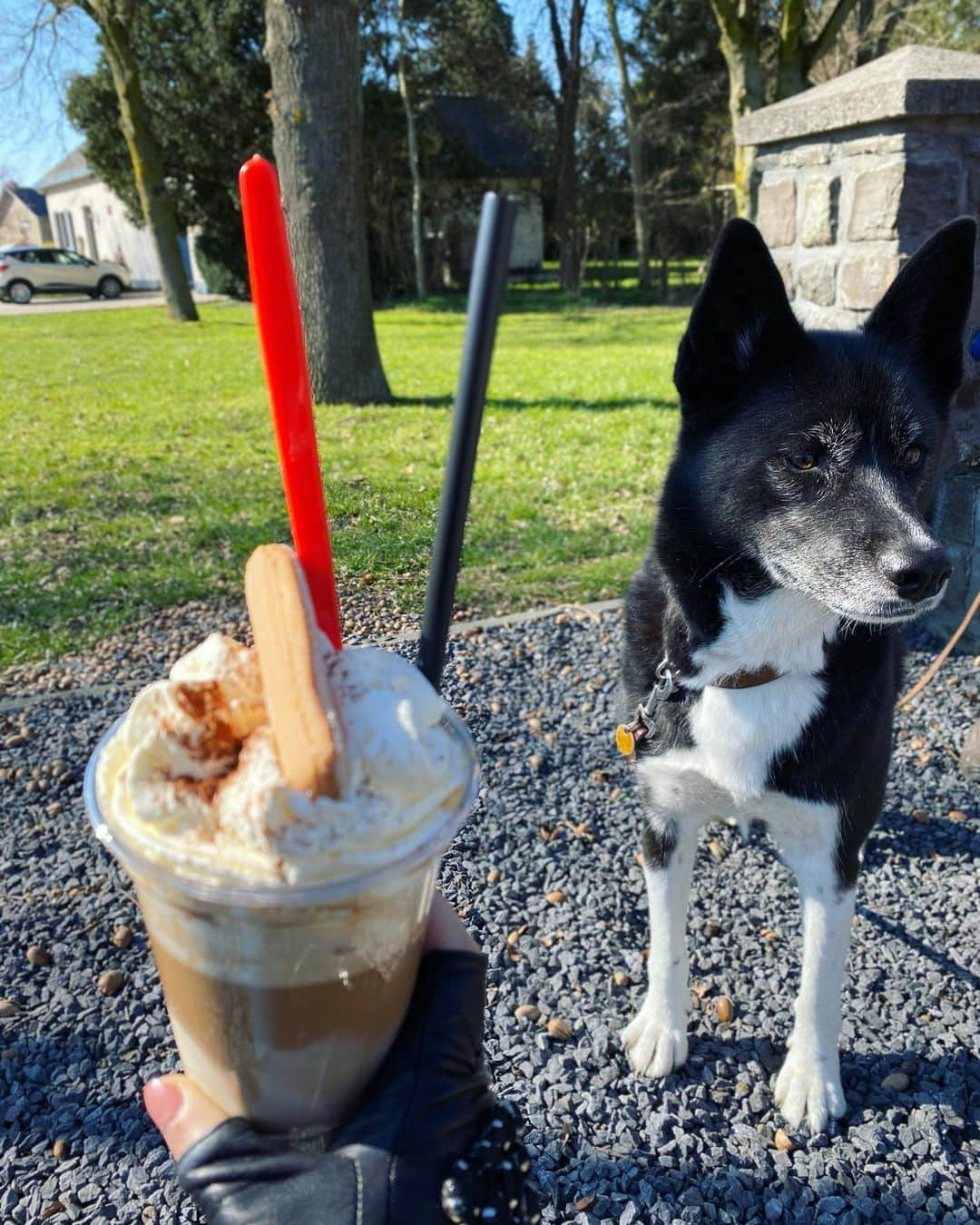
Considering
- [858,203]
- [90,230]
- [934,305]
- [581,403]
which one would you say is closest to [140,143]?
[581,403]

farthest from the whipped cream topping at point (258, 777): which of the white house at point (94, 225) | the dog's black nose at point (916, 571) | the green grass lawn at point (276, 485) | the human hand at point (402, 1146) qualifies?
the white house at point (94, 225)

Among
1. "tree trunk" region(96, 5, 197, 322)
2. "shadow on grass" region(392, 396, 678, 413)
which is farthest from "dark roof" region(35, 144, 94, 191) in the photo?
"shadow on grass" region(392, 396, 678, 413)

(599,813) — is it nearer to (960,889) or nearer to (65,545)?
(960,889)

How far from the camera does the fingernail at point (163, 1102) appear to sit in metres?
1.19

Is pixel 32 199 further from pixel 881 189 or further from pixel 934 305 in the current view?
pixel 934 305

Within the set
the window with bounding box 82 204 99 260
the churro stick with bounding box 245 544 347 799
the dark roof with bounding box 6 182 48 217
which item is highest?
the dark roof with bounding box 6 182 48 217

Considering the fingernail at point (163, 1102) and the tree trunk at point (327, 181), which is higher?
the tree trunk at point (327, 181)

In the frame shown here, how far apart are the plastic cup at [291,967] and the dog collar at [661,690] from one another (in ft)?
3.90

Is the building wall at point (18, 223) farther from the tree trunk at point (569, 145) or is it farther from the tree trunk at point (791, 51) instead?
the tree trunk at point (791, 51)

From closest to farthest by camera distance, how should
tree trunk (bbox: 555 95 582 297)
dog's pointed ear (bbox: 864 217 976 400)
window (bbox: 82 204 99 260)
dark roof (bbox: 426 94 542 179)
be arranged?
1. dog's pointed ear (bbox: 864 217 976 400)
2. tree trunk (bbox: 555 95 582 297)
3. dark roof (bbox: 426 94 542 179)
4. window (bbox: 82 204 99 260)

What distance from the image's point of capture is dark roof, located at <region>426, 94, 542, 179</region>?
1015 inches

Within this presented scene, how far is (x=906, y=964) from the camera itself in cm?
274

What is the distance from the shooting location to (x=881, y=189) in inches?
161

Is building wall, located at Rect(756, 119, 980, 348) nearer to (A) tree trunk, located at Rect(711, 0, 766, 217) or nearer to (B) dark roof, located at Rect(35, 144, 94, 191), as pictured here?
(A) tree trunk, located at Rect(711, 0, 766, 217)
